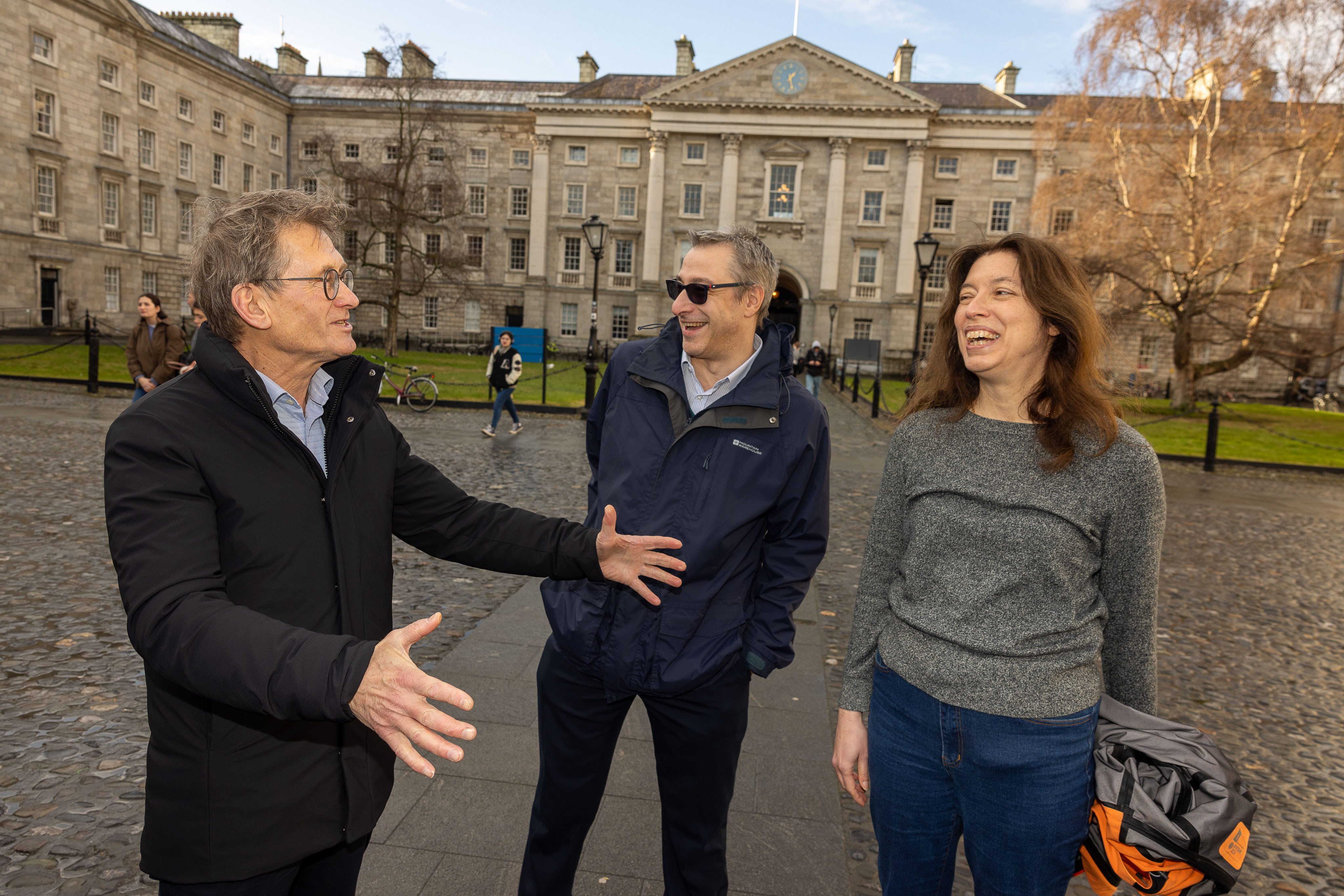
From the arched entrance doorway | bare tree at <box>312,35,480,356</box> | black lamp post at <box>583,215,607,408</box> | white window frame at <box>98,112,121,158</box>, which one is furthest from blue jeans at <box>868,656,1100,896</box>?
the arched entrance doorway

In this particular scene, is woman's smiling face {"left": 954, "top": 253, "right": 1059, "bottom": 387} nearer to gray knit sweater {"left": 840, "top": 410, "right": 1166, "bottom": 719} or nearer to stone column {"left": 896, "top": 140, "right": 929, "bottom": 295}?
gray knit sweater {"left": 840, "top": 410, "right": 1166, "bottom": 719}

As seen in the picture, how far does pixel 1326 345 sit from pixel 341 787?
111 feet

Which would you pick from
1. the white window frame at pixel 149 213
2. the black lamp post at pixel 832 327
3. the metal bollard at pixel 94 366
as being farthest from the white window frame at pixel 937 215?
the metal bollard at pixel 94 366

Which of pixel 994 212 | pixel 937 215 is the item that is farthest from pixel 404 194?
pixel 994 212

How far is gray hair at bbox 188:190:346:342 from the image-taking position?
1827mm

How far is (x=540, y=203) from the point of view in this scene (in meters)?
50.6

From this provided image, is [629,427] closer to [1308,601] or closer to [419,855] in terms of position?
[419,855]

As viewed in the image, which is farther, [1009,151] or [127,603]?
[1009,151]

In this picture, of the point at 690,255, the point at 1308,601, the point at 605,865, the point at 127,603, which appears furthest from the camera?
the point at 1308,601

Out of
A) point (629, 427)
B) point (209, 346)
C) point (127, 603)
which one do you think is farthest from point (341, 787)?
point (629, 427)

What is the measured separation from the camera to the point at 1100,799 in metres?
1.84

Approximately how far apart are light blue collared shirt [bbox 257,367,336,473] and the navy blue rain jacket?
83cm

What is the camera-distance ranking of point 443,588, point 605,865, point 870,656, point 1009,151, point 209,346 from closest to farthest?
point 209,346 < point 870,656 < point 605,865 < point 443,588 < point 1009,151

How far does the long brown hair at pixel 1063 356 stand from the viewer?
194cm
